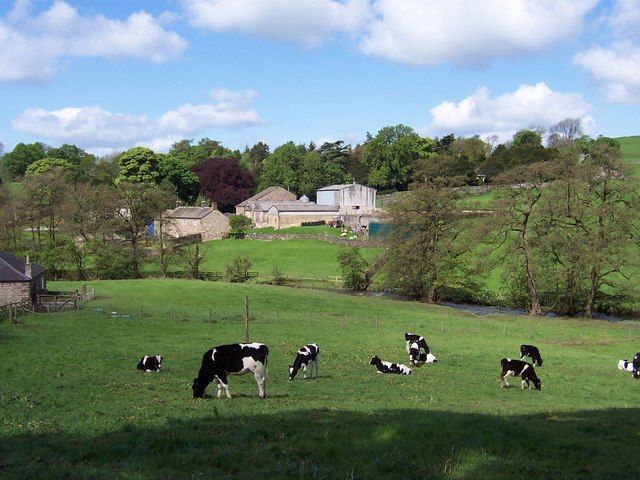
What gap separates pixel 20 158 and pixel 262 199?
7770 cm

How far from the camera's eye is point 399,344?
35.3 m

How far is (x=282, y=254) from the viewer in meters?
90.5

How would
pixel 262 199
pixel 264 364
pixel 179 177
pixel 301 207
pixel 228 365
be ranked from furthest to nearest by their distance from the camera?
pixel 179 177 < pixel 262 199 < pixel 301 207 < pixel 264 364 < pixel 228 365

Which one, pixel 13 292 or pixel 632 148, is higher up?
pixel 632 148

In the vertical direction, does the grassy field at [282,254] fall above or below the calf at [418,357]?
Result: above

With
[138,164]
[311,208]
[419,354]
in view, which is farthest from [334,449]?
[138,164]

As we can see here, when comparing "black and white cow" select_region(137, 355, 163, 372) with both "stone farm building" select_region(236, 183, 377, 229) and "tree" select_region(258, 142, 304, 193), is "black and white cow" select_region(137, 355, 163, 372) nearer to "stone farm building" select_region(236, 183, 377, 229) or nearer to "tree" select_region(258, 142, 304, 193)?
"stone farm building" select_region(236, 183, 377, 229)

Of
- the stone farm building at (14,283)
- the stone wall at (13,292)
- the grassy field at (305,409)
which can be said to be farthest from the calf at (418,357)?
the stone wall at (13,292)

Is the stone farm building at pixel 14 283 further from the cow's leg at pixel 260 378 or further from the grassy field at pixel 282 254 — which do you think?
the grassy field at pixel 282 254

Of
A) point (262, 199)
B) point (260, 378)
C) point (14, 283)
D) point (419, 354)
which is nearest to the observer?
point (260, 378)

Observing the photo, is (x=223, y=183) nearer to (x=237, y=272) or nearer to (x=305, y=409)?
(x=237, y=272)

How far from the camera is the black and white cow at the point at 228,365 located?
726 inches

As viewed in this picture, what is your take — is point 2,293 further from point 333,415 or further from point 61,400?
point 333,415

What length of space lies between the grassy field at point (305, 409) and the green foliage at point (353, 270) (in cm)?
2694
